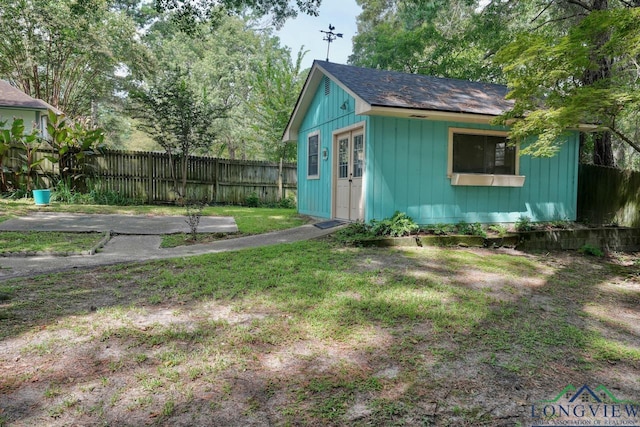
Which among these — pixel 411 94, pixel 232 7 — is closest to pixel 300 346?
pixel 411 94

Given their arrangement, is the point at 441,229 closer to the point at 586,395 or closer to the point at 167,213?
the point at 586,395

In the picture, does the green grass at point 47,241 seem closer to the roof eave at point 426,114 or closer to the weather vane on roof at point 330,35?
the roof eave at point 426,114

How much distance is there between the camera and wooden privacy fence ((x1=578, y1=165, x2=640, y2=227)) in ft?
28.7

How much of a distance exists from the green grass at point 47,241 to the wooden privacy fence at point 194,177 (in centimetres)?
595

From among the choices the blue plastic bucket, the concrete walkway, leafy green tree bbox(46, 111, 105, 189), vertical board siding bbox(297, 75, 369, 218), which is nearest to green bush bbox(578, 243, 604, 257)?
vertical board siding bbox(297, 75, 369, 218)

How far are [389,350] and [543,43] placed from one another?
5517 millimetres

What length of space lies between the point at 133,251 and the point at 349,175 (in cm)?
450

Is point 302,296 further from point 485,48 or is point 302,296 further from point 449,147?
point 485,48

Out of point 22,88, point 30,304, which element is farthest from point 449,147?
point 22,88

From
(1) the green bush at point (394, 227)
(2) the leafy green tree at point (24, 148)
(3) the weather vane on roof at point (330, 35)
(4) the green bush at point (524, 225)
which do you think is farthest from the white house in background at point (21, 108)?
(4) the green bush at point (524, 225)

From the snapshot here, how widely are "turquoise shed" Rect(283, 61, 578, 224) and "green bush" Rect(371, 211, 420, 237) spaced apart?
30cm

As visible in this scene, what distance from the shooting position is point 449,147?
7.89 m

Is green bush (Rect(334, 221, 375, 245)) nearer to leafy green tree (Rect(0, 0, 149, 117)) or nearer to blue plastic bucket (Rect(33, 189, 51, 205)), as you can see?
blue plastic bucket (Rect(33, 189, 51, 205))

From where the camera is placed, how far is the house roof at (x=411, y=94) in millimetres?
7022
